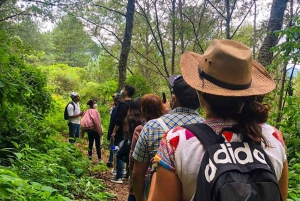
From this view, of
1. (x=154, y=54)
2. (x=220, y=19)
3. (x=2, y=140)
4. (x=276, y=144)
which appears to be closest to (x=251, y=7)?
(x=220, y=19)

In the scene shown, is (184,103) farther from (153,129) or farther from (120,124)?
(120,124)

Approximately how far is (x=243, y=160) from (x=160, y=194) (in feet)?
1.12

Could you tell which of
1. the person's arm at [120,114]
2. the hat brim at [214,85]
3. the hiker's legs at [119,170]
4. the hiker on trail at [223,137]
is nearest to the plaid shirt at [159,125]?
the hat brim at [214,85]

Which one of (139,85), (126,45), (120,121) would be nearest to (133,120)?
(120,121)

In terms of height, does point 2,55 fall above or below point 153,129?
above

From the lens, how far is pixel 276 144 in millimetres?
1304

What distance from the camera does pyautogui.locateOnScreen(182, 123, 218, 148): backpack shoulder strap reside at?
1.16 meters

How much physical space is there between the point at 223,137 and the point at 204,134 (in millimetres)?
77

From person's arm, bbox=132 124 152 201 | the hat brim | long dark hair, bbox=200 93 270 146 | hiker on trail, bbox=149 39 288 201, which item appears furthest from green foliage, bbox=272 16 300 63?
long dark hair, bbox=200 93 270 146

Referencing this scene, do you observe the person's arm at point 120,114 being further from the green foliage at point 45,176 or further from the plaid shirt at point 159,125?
the plaid shirt at point 159,125

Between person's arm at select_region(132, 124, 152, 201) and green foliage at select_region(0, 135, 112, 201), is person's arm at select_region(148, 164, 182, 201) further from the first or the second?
green foliage at select_region(0, 135, 112, 201)

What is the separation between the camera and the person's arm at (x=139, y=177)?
8.30 ft

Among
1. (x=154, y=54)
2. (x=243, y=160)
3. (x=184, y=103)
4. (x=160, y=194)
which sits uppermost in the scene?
(x=154, y=54)

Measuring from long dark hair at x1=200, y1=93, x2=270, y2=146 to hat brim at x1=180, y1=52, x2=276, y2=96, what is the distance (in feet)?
0.10
